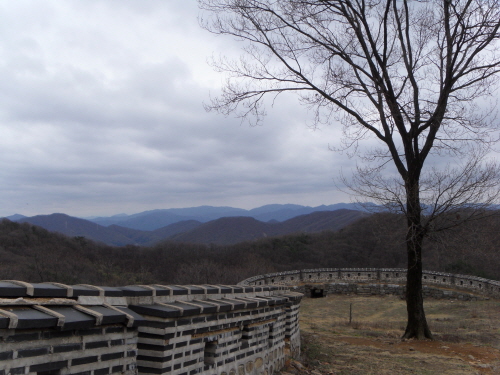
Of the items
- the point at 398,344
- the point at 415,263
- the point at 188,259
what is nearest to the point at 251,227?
the point at 188,259

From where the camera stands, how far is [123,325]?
4.47m

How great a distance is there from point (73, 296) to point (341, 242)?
Result: 56.4 meters

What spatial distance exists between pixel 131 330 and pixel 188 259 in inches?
1803

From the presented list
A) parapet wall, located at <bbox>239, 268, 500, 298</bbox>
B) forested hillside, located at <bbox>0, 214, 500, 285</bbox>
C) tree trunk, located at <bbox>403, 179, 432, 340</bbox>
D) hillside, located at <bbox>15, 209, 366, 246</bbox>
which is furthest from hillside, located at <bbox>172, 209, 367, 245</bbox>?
tree trunk, located at <bbox>403, 179, 432, 340</bbox>

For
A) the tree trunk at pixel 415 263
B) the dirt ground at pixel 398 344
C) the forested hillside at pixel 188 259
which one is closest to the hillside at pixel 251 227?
the forested hillside at pixel 188 259

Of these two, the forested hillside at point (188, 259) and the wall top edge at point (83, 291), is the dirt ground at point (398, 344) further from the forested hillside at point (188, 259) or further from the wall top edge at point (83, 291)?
the forested hillside at point (188, 259)

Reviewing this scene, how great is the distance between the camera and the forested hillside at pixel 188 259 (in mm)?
34750

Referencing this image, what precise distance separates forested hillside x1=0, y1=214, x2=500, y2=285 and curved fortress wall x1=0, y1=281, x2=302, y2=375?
56.7 feet

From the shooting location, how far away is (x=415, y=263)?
12.4 meters

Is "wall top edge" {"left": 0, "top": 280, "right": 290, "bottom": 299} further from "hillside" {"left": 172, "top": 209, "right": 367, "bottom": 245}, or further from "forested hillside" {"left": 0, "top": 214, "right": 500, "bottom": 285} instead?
"hillside" {"left": 172, "top": 209, "right": 367, "bottom": 245}

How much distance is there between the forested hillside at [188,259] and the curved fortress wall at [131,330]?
1728 centimetres

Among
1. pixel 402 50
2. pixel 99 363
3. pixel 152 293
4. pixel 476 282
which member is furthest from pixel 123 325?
pixel 476 282

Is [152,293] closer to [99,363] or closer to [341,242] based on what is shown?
[99,363]

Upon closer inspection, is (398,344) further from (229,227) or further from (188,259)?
(229,227)
